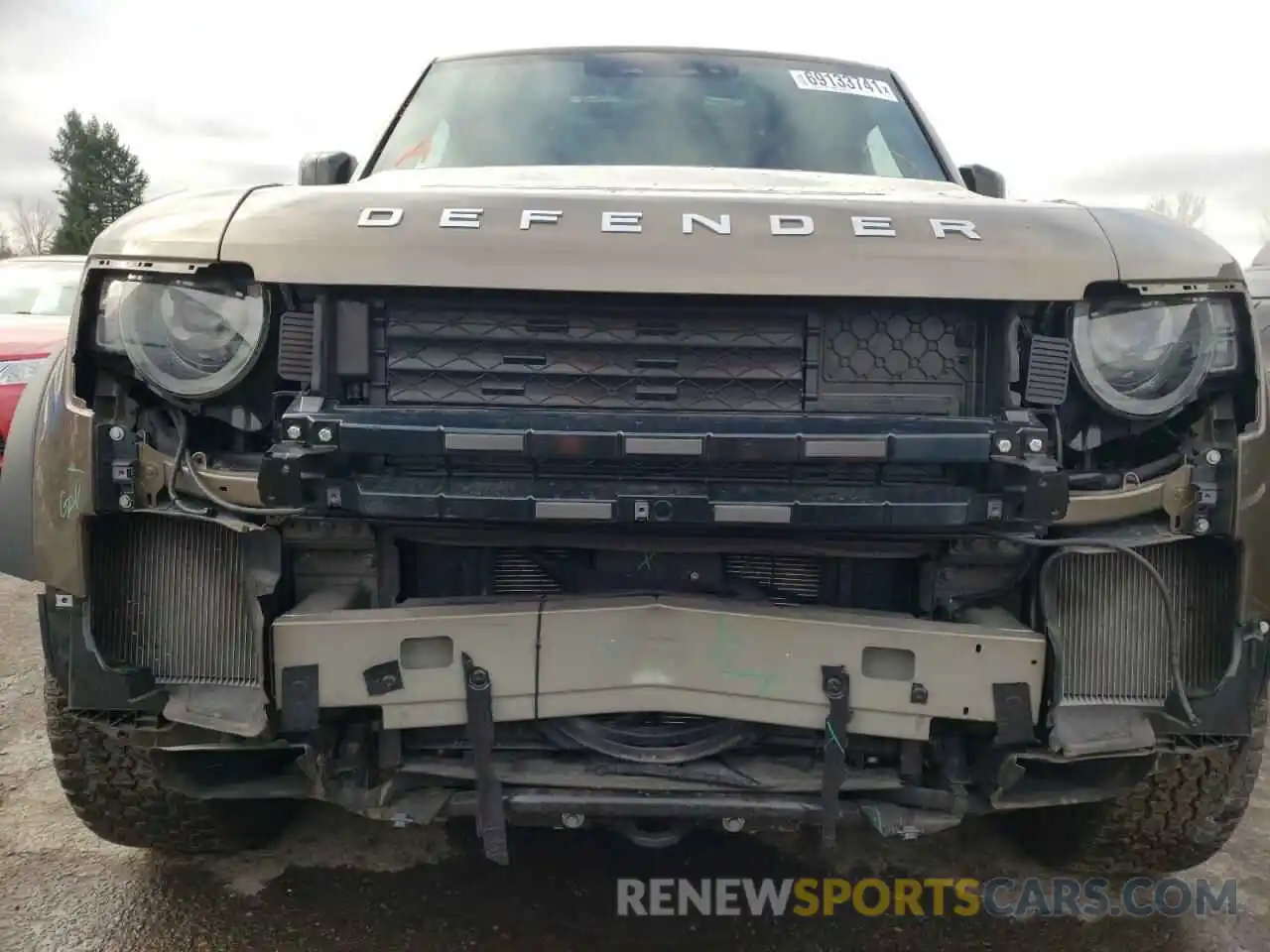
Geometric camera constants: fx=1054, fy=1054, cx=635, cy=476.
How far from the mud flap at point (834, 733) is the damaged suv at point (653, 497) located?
0.04ft

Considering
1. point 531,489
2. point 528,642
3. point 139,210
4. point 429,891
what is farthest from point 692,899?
point 139,210

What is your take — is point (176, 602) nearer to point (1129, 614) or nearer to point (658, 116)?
point (1129, 614)

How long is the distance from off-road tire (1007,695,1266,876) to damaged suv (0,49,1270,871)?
340mm

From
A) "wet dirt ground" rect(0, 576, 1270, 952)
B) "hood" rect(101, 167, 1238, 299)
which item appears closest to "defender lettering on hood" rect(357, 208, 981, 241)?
"hood" rect(101, 167, 1238, 299)

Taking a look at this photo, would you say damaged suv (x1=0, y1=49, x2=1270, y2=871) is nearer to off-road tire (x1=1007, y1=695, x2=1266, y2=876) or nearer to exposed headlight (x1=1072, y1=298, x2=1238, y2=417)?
exposed headlight (x1=1072, y1=298, x2=1238, y2=417)

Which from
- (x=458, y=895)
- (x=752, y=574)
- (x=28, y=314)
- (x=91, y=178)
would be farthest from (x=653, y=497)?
(x=91, y=178)

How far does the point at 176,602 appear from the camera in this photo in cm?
232

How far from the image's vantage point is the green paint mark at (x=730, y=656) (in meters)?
2.26

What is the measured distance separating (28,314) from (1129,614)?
815cm

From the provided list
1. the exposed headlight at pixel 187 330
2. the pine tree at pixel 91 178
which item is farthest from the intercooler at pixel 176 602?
the pine tree at pixel 91 178

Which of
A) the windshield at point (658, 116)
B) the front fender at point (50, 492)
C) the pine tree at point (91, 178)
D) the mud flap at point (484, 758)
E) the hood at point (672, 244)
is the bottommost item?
the mud flap at point (484, 758)

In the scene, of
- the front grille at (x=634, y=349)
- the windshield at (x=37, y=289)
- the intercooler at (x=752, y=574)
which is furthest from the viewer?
the windshield at (x=37, y=289)

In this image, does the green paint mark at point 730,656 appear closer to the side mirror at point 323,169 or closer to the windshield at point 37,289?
the side mirror at point 323,169

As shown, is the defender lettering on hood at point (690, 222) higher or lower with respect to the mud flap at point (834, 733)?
A: higher
